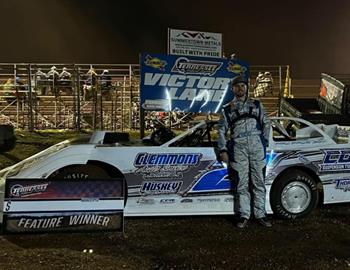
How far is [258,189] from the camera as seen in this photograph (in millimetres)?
6523

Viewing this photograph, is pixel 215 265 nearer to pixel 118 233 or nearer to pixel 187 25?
pixel 118 233

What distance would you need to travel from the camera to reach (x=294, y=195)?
6.92 metres

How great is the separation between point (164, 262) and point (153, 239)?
856 millimetres

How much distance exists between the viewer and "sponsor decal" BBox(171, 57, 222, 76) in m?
10.3

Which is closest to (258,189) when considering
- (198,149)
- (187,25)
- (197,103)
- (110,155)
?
(198,149)

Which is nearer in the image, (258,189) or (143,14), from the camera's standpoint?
(258,189)

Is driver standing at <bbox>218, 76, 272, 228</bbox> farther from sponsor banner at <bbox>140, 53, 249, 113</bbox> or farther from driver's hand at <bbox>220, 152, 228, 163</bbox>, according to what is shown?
sponsor banner at <bbox>140, 53, 249, 113</bbox>

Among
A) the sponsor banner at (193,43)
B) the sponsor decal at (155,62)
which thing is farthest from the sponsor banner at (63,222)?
the sponsor banner at (193,43)

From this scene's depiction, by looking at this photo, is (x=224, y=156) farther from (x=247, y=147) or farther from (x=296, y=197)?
(x=296, y=197)

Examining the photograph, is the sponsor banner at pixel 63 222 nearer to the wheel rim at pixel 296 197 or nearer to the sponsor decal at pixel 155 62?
the wheel rim at pixel 296 197

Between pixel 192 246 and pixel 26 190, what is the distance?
184 centimetres

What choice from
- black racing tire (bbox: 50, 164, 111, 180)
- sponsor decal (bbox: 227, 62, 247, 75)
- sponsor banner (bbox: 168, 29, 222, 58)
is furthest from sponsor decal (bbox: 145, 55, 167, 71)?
black racing tire (bbox: 50, 164, 111, 180)

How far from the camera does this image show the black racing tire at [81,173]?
6.51 m

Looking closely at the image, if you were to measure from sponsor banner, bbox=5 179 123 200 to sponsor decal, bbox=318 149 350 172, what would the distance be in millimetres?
2662
